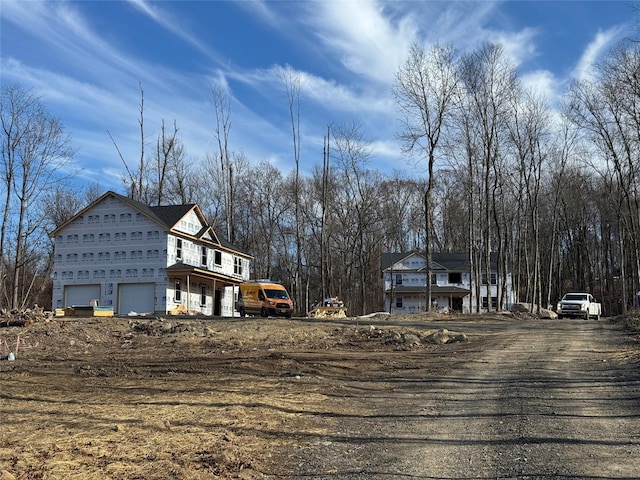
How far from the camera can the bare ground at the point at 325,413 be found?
6008 millimetres

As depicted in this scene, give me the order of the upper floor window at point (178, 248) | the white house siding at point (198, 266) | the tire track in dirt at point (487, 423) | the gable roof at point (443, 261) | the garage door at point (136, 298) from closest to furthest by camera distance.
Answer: the tire track in dirt at point (487, 423) < the garage door at point (136, 298) < the white house siding at point (198, 266) < the upper floor window at point (178, 248) < the gable roof at point (443, 261)

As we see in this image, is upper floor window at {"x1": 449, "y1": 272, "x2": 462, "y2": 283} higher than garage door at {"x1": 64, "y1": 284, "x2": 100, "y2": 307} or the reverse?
higher

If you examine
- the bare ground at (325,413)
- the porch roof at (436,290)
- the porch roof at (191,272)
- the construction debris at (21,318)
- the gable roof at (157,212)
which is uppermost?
the gable roof at (157,212)

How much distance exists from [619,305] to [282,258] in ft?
124

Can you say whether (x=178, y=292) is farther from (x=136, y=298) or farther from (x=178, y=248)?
(x=178, y=248)

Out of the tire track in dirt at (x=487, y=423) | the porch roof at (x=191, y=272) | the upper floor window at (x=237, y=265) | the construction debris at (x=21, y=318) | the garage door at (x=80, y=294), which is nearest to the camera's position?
the tire track in dirt at (x=487, y=423)

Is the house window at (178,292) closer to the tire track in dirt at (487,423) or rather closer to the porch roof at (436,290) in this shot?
the porch roof at (436,290)

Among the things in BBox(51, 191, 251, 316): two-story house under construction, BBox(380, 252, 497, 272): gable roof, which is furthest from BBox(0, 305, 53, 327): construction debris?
BBox(380, 252, 497, 272): gable roof

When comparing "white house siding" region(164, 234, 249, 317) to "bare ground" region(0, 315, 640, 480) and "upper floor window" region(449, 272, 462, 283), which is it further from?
"bare ground" region(0, 315, 640, 480)

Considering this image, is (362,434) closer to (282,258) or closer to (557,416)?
(557,416)

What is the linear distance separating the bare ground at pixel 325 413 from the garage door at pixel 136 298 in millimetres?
22984

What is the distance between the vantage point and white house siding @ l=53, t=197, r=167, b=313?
132 ft

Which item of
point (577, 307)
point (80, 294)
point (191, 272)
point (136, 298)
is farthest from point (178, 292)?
point (577, 307)

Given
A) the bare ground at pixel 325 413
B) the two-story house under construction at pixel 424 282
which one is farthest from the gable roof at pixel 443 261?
the bare ground at pixel 325 413
